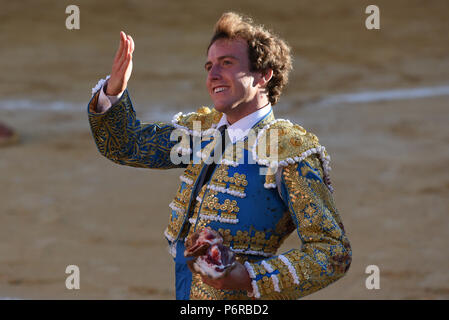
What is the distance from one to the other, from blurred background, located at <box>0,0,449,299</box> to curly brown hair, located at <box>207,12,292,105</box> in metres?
2.63

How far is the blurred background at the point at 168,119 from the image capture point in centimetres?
551

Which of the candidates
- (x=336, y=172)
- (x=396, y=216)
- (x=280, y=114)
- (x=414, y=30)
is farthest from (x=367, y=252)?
(x=414, y=30)

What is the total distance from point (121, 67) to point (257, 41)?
1.49 feet

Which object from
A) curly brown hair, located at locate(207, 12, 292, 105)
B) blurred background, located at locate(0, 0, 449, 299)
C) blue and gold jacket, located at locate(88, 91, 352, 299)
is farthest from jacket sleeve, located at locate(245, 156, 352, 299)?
blurred background, located at locate(0, 0, 449, 299)

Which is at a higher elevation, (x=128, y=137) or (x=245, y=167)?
(x=128, y=137)

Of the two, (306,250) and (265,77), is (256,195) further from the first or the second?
(265,77)

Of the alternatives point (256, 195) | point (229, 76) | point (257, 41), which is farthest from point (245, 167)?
point (257, 41)

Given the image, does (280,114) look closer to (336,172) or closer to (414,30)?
(336,172)

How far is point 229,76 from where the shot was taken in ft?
8.55

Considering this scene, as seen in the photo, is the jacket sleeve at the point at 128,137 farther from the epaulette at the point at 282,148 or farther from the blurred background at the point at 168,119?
the blurred background at the point at 168,119

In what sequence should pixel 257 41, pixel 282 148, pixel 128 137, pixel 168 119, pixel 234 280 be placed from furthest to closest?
pixel 168 119 → pixel 128 137 → pixel 257 41 → pixel 282 148 → pixel 234 280

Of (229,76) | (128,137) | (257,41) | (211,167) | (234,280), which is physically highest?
(257,41)

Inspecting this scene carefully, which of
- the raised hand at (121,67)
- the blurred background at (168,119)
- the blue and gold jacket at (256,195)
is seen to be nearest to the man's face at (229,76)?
the blue and gold jacket at (256,195)

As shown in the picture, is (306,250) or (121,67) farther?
(121,67)
